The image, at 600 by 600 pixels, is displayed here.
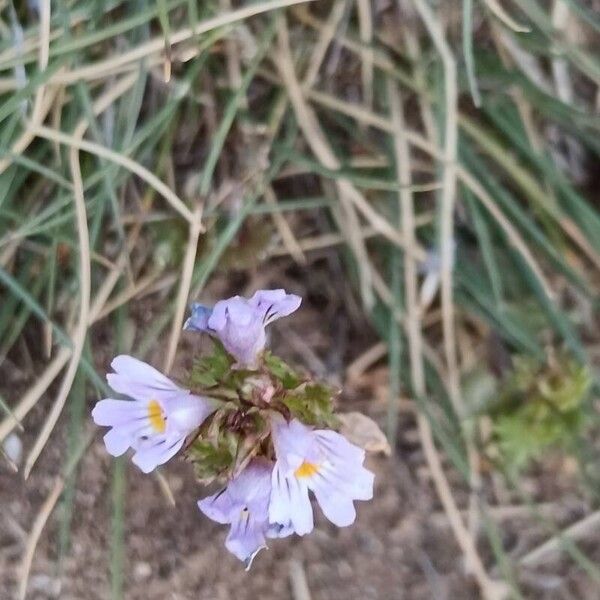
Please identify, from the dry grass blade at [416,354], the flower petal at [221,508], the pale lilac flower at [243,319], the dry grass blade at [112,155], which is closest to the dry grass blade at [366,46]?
the dry grass blade at [416,354]

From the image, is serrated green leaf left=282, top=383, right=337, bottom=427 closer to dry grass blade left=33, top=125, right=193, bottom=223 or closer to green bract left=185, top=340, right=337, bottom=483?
green bract left=185, top=340, right=337, bottom=483

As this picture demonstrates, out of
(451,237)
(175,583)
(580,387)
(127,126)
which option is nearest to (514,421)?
(580,387)

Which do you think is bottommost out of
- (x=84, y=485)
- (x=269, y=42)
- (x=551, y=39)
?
(x=84, y=485)

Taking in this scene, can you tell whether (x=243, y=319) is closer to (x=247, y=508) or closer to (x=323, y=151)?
(x=247, y=508)

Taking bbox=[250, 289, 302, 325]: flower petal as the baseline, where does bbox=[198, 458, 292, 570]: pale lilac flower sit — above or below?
below

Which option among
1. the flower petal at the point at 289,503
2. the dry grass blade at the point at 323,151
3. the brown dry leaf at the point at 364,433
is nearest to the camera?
the flower petal at the point at 289,503

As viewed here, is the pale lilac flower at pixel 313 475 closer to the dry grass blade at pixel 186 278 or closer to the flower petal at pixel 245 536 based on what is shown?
the flower petal at pixel 245 536

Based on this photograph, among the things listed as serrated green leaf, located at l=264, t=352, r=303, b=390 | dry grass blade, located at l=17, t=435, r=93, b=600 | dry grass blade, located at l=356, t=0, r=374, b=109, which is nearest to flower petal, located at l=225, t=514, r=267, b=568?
serrated green leaf, located at l=264, t=352, r=303, b=390

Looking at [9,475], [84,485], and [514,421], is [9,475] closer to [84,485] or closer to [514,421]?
[84,485]
